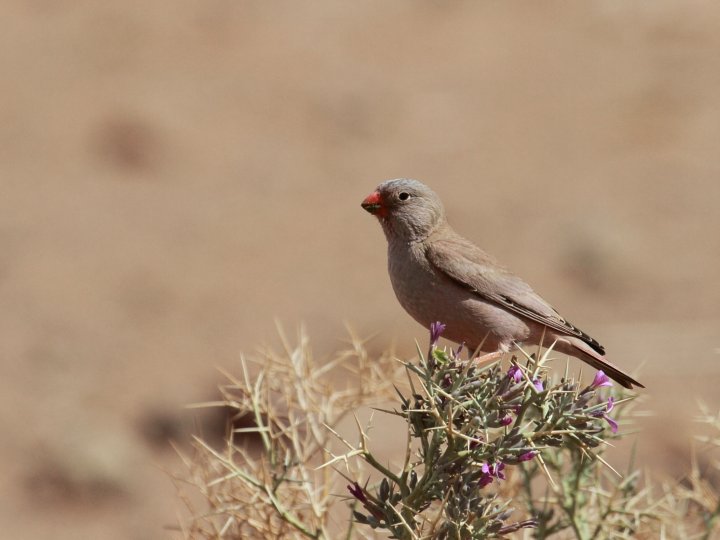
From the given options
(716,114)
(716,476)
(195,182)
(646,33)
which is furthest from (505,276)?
(646,33)

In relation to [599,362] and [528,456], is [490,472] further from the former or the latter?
[599,362]

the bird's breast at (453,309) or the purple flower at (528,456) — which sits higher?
the bird's breast at (453,309)

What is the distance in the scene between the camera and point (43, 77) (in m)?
17.6

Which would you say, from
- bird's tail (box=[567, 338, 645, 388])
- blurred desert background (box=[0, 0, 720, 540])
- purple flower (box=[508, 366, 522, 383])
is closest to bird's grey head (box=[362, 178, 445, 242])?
bird's tail (box=[567, 338, 645, 388])

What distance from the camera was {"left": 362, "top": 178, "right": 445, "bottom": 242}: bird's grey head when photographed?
16.7 feet

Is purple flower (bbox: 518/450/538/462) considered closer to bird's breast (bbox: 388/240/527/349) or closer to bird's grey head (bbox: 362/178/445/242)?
bird's breast (bbox: 388/240/527/349)

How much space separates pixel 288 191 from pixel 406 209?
1064 centimetres

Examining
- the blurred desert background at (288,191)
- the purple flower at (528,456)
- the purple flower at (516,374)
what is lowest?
the purple flower at (528,456)

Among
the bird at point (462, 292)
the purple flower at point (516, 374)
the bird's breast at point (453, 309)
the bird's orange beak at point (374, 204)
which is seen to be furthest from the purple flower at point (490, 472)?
the bird's orange beak at point (374, 204)

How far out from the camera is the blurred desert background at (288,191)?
11766 mm

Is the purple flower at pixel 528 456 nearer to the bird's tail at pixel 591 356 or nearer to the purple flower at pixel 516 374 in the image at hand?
the purple flower at pixel 516 374

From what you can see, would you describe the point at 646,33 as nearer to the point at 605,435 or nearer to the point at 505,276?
the point at 505,276

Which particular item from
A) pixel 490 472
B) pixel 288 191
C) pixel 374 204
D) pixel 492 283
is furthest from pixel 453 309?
pixel 288 191

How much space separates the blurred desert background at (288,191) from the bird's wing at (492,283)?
5558 mm
